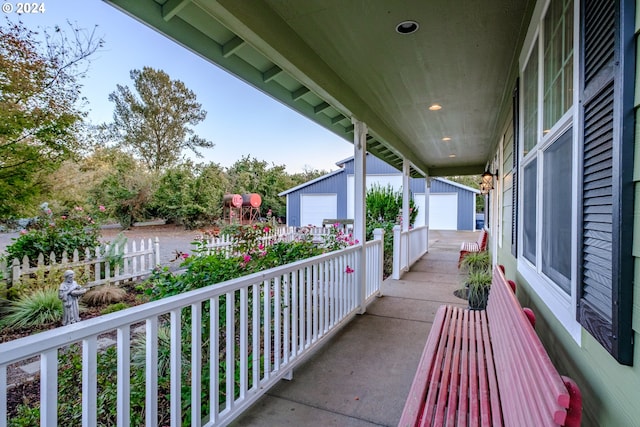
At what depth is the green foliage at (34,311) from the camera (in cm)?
360

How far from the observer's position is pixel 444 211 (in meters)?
18.1

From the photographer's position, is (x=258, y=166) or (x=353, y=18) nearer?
(x=353, y=18)

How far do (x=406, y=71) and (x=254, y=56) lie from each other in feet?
4.65

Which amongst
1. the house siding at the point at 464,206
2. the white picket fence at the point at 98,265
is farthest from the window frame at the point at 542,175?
the house siding at the point at 464,206

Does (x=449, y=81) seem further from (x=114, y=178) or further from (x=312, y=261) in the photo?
(x=114, y=178)

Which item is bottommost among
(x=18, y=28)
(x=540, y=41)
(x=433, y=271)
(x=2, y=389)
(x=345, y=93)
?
(x=433, y=271)

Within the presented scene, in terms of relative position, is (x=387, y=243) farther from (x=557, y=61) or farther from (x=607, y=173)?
(x=607, y=173)

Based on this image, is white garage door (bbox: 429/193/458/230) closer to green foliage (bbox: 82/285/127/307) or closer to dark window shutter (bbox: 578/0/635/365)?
green foliage (bbox: 82/285/127/307)

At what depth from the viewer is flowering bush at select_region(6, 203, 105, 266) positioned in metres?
4.84

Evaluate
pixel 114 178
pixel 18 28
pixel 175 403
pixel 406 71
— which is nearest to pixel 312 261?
pixel 175 403

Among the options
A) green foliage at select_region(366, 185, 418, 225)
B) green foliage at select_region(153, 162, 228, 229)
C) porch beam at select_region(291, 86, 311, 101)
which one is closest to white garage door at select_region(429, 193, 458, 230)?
green foliage at select_region(366, 185, 418, 225)

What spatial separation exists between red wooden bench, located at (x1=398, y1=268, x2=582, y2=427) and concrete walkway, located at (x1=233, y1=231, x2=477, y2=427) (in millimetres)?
549

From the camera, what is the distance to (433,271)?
669 cm

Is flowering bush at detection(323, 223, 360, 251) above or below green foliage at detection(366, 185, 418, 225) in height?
below
